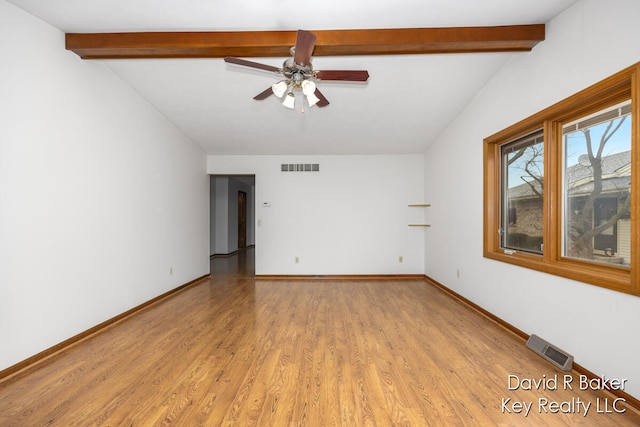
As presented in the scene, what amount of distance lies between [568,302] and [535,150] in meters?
1.51

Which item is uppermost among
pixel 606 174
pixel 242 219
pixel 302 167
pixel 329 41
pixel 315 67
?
pixel 315 67

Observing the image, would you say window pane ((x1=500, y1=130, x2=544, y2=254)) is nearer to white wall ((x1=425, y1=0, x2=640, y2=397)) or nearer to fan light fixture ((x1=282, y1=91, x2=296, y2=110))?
white wall ((x1=425, y1=0, x2=640, y2=397))

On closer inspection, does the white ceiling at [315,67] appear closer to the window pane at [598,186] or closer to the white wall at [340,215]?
the white wall at [340,215]

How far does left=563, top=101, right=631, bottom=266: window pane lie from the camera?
80.6 inches

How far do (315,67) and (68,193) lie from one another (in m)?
2.77

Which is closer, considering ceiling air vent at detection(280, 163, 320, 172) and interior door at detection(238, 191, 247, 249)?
ceiling air vent at detection(280, 163, 320, 172)

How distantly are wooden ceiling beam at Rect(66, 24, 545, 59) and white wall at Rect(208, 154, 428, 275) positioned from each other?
3.05 meters

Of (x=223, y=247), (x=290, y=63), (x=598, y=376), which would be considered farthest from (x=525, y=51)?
(x=223, y=247)

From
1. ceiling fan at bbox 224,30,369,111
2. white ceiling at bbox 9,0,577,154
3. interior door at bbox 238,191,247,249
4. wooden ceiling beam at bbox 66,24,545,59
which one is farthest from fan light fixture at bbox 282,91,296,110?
interior door at bbox 238,191,247,249

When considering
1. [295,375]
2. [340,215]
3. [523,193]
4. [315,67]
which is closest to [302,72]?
[315,67]

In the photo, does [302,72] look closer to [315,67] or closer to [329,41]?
[329,41]

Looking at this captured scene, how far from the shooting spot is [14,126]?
2.21m

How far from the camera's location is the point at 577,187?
8.00 feet

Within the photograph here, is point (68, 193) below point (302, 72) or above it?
below
